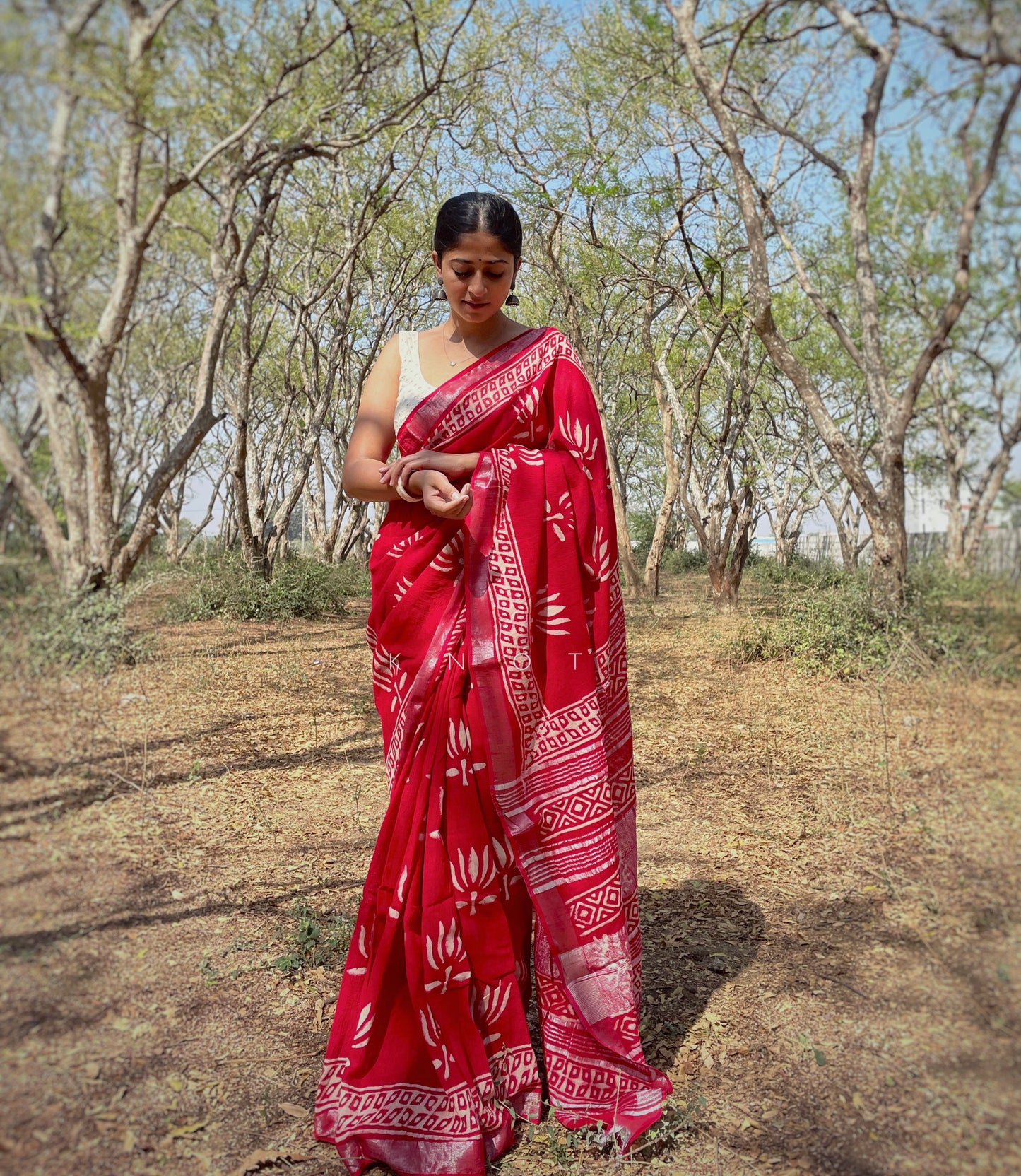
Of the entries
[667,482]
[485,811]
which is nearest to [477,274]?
[485,811]

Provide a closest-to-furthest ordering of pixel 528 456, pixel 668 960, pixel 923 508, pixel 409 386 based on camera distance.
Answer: pixel 528 456 < pixel 409 386 < pixel 668 960 < pixel 923 508

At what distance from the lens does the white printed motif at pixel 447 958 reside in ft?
6.36

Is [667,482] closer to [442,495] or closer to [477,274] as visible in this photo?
[477,274]

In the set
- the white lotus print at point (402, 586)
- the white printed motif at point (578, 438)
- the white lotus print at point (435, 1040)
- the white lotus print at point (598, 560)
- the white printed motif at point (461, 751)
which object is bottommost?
the white lotus print at point (435, 1040)

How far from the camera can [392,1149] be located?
187cm

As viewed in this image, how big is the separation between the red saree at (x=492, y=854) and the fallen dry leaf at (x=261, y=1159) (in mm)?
76

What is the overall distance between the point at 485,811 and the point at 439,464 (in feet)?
2.53

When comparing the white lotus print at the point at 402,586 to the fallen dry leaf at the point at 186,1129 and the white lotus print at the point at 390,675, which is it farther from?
the fallen dry leaf at the point at 186,1129

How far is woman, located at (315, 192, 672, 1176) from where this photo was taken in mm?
1935

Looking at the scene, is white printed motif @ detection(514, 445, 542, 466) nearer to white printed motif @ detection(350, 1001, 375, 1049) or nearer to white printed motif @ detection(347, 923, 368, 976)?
white printed motif @ detection(347, 923, 368, 976)

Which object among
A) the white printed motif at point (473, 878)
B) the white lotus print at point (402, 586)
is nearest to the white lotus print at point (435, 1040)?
the white printed motif at point (473, 878)

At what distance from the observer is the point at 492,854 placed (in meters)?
2.01

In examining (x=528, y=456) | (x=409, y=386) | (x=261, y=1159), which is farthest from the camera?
(x=409, y=386)

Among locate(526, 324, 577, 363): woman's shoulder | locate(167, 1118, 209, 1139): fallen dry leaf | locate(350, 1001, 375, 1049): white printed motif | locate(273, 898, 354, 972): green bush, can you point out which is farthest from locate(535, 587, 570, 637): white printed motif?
locate(273, 898, 354, 972): green bush
